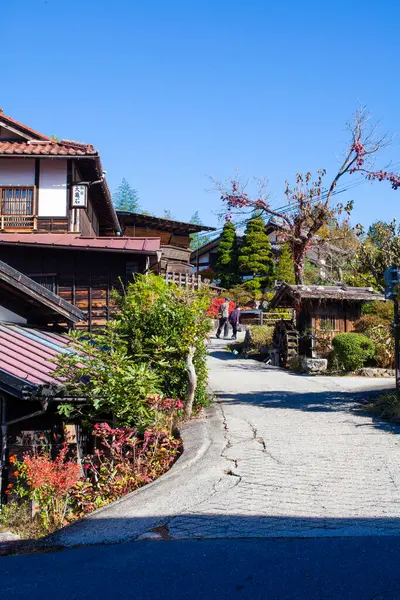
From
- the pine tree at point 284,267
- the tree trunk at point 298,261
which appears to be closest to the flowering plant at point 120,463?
the tree trunk at point 298,261

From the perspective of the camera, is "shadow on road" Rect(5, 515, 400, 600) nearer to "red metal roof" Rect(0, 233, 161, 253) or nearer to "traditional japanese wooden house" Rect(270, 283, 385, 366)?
"red metal roof" Rect(0, 233, 161, 253)

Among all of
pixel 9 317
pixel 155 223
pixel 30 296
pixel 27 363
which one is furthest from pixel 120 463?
pixel 155 223

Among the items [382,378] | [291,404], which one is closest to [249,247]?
[382,378]

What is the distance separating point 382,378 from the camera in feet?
57.8

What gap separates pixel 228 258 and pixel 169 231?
35.6ft

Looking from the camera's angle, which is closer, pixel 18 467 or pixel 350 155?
pixel 18 467

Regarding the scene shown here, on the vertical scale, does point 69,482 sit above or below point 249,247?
below

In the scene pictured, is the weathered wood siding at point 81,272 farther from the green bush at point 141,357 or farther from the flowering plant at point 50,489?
the flowering plant at point 50,489

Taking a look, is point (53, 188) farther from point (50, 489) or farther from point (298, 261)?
point (50, 489)

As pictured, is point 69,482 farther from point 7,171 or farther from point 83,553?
point 7,171

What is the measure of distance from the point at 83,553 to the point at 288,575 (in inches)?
72.1

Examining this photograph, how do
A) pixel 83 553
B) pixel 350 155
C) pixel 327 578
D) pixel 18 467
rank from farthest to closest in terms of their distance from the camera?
1. pixel 350 155
2. pixel 18 467
3. pixel 83 553
4. pixel 327 578

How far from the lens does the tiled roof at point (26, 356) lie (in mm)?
7164

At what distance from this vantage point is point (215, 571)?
440cm
